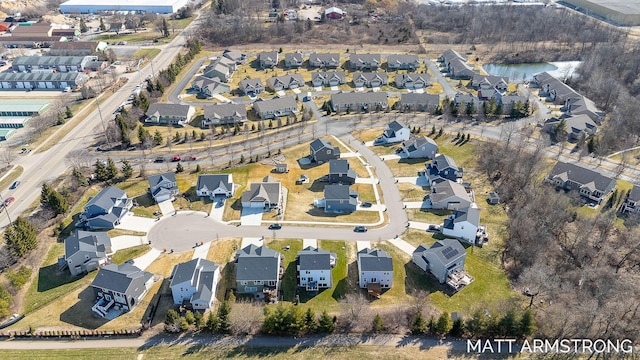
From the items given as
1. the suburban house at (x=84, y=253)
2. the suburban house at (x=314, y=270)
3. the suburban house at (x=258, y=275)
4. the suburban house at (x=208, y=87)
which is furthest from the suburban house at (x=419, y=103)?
the suburban house at (x=84, y=253)

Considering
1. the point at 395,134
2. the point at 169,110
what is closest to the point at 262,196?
the point at 395,134

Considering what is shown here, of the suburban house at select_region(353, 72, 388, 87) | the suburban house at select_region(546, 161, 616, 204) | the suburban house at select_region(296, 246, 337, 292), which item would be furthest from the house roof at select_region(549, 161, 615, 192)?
the suburban house at select_region(353, 72, 388, 87)

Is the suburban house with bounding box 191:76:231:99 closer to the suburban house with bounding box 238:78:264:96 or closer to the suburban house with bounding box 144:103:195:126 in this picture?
the suburban house with bounding box 238:78:264:96

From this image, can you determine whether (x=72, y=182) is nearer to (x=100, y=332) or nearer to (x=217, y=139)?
(x=217, y=139)

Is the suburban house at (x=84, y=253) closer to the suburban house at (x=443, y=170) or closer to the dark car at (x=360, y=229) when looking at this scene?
the dark car at (x=360, y=229)

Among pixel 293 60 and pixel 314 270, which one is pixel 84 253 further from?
pixel 293 60

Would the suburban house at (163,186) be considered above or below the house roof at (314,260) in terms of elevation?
above
